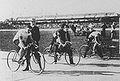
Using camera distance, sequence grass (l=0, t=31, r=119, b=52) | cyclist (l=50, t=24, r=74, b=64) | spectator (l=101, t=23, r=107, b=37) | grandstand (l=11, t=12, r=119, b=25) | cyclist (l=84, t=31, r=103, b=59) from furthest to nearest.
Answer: cyclist (l=84, t=31, r=103, b=59)
cyclist (l=50, t=24, r=74, b=64)
grass (l=0, t=31, r=119, b=52)
spectator (l=101, t=23, r=107, b=37)
grandstand (l=11, t=12, r=119, b=25)

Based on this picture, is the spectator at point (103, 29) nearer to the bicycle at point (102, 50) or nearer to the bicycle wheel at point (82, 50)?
the bicycle at point (102, 50)

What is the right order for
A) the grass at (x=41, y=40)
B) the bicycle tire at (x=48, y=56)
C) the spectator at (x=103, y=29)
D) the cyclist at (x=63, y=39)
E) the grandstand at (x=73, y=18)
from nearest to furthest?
the grandstand at (x=73, y=18) < the spectator at (x=103, y=29) < the grass at (x=41, y=40) < the cyclist at (x=63, y=39) < the bicycle tire at (x=48, y=56)

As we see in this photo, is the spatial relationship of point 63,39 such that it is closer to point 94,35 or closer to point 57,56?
point 57,56

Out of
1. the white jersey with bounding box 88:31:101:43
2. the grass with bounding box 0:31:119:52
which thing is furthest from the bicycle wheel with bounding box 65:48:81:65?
the white jersey with bounding box 88:31:101:43

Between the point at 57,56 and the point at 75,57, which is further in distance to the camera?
the point at 57,56

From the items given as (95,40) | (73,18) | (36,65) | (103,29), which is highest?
(73,18)

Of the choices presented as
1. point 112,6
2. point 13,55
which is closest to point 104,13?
point 112,6

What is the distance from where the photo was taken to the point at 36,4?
5363 mm

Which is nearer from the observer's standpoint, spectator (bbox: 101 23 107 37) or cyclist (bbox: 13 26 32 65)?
spectator (bbox: 101 23 107 37)

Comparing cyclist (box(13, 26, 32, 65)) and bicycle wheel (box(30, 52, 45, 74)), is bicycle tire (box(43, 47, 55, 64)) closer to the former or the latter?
bicycle wheel (box(30, 52, 45, 74))

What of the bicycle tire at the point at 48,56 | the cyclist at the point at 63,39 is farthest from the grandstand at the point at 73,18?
the bicycle tire at the point at 48,56

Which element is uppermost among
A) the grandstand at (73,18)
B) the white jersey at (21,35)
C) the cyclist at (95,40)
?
the grandstand at (73,18)

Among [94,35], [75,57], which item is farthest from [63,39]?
[94,35]

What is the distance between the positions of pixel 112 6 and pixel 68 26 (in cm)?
65
